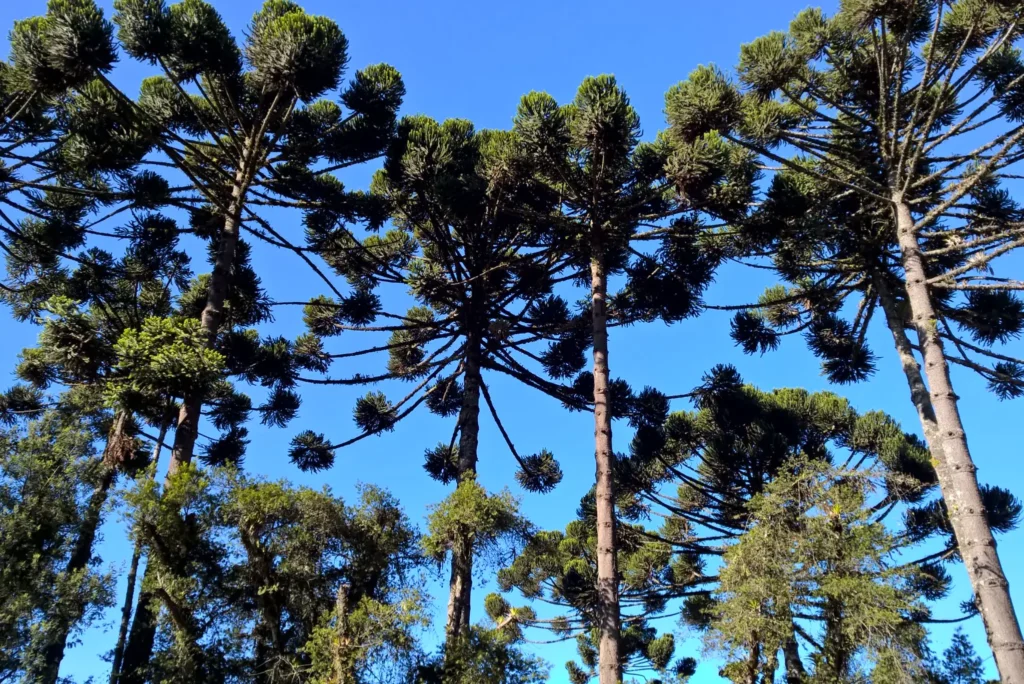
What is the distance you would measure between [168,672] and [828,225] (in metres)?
11.6

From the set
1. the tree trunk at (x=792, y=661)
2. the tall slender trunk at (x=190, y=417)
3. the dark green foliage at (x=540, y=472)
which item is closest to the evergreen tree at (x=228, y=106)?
the tall slender trunk at (x=190, y=417)

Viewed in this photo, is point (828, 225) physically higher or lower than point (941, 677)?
higher

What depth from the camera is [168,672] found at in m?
9.51

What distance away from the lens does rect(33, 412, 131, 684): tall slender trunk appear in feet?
36.2

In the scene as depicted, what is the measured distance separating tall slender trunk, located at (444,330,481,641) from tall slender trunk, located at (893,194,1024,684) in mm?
5974

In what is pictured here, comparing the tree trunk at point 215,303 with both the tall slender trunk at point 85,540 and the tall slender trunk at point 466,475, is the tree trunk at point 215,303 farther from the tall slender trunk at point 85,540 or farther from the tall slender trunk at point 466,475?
the tall slender trunk at point 466,475

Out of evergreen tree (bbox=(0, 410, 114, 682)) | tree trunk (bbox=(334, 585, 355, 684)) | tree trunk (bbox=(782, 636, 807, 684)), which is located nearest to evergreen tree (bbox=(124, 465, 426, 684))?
tree trunk (bbox=(334, 585, 355, 684))

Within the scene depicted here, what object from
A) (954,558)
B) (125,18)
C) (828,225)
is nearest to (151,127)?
(125,18)

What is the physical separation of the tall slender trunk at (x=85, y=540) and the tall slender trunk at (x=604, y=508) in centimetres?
655

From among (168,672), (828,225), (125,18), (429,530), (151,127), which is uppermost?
(125,18)

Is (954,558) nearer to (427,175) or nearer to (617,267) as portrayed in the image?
(617,267)

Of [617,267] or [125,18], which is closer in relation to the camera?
[125,18]

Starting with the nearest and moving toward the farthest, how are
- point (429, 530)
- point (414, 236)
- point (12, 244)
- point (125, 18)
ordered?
point (429, 530) → point (125, 18) → point (12, 244) → point (414, 236)

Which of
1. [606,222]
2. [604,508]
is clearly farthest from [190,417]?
[606,222]
